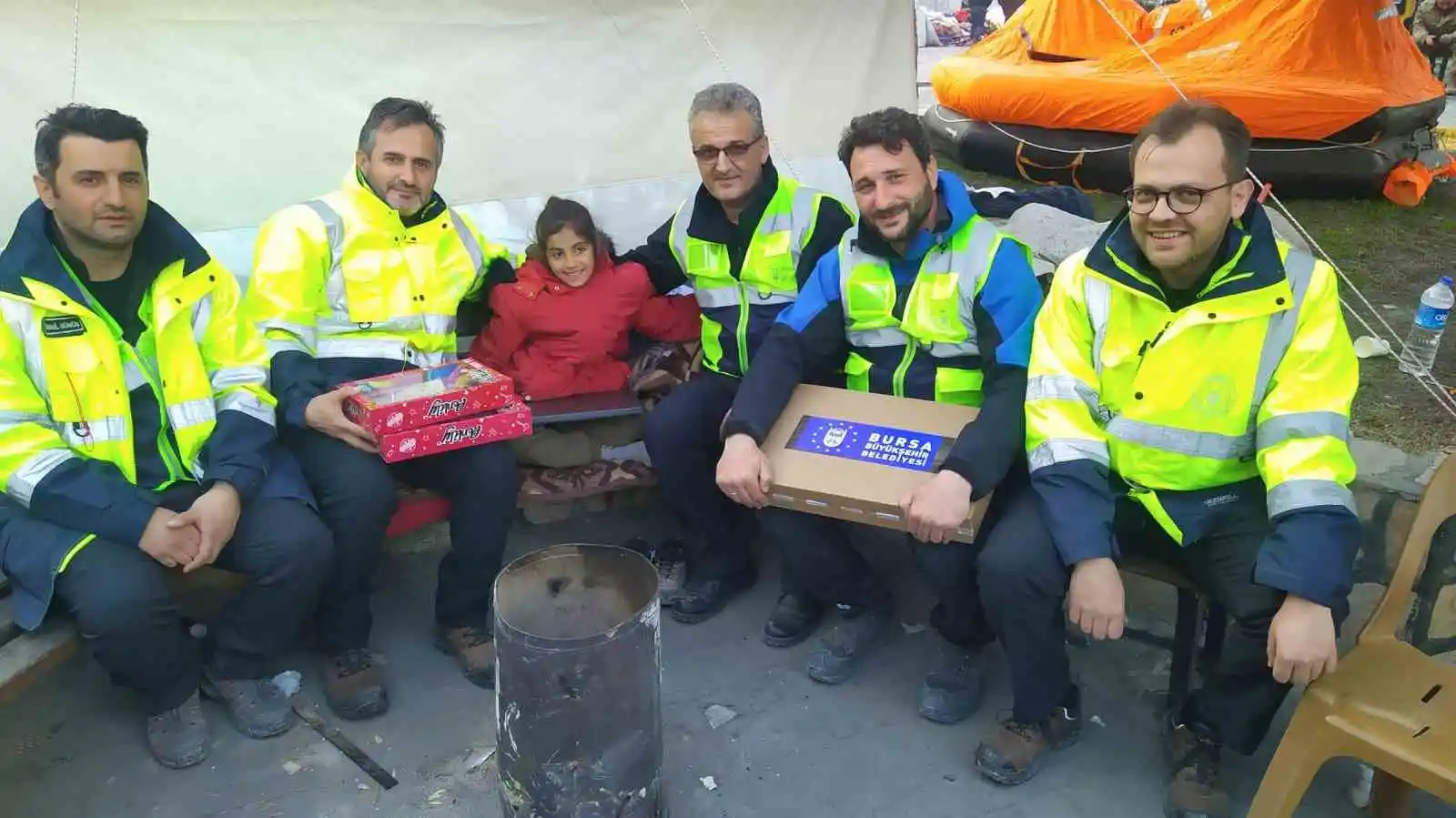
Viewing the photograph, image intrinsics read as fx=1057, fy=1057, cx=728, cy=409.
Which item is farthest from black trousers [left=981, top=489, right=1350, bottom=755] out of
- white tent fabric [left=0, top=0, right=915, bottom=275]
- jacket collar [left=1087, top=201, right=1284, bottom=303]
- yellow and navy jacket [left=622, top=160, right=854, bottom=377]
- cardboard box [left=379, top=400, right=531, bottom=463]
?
white tent fabric [left=0, top=0, right=915, bottom=275]

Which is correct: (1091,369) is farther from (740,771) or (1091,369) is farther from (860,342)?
(740,771)

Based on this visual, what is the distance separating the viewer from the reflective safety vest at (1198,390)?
2.20 m

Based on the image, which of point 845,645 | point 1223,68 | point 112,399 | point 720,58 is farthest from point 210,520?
point 1223,68

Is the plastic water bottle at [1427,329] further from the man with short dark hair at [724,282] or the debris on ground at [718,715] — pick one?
the debris on ground at [718,715]

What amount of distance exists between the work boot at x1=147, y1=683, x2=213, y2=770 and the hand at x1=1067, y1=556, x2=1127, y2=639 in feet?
7.04

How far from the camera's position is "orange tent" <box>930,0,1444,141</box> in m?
7.16

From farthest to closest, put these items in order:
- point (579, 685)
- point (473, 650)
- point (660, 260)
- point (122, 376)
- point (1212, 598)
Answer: point (660, 260) → point (473, 650) → point (122, 376) → point (1212, 598) → point (579, 685)

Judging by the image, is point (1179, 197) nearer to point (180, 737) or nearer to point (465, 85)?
point (180, 737)

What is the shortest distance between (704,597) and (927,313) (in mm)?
1114

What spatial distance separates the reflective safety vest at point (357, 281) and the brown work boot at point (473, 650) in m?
0.82

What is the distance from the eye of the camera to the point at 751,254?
3244 millimetres

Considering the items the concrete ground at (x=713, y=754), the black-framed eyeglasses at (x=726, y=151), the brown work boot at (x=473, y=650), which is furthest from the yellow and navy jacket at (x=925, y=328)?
the brown work boot at (x=473, y=650)

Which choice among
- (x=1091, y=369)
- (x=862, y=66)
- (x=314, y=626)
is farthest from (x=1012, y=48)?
(x=314, y=626)

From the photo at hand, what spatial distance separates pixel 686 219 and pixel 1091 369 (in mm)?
1454
